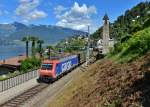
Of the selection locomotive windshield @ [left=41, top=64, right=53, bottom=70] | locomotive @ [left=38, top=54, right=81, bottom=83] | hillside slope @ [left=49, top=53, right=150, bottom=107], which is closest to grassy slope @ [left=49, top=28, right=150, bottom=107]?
hillside slope @ [left=49, top=53, right=150, bottom=107]

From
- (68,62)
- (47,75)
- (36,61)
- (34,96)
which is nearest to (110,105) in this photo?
(34,96)

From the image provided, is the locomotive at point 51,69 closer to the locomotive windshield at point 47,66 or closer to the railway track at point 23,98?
the locomotive windshield at point 47,66

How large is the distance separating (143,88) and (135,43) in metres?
8.01

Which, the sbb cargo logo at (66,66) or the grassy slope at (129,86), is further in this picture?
the sbb cargo logo at (66,66)

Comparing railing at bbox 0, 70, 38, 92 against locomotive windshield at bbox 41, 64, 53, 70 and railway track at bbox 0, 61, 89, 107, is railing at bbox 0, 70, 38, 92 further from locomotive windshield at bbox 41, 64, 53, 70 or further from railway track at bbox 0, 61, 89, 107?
locomotive windshield at bbox 41, 64, 53, 70

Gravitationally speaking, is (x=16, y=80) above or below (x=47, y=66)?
below

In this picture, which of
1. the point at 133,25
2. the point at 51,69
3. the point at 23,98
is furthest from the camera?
the point at 51,69

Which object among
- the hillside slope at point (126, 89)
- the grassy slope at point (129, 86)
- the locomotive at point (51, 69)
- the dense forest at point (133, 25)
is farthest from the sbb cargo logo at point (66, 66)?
the hillside slope at point (126, 89)

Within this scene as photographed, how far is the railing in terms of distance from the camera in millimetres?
43219

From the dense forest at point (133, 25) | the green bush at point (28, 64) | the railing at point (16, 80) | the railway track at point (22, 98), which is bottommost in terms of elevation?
the railway track at point (22, 98)

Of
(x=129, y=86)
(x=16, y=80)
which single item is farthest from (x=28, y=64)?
(x=129, y=86)

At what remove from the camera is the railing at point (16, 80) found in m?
43.2

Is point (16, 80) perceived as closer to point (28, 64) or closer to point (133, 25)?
point (28, 64)

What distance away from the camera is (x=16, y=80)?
158 ft
